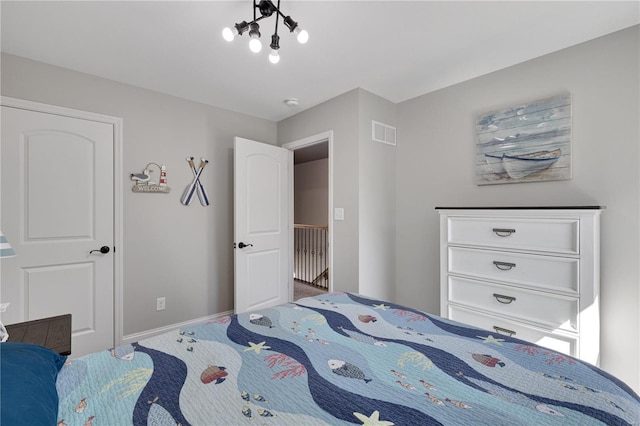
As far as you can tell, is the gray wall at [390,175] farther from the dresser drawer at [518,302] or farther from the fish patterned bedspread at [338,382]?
the fish patterned bedspread at [338,382]

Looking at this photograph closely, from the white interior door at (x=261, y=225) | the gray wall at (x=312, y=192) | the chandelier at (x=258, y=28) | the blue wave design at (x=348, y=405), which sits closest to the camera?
the blue wave design at (x=348, y=405)

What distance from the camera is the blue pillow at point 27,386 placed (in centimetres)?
62

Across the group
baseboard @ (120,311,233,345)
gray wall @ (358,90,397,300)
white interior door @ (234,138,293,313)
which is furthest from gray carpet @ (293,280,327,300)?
gray wall @ (358,90,397,300)

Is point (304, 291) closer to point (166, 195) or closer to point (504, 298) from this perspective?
point (166, 195)

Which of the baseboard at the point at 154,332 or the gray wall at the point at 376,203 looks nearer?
the baseboard at the point at 154,332

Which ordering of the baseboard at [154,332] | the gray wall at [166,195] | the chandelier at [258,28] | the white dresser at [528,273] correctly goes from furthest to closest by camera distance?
1. the baseboard at [154,332]
2. the gray wall at [166,195]
3. the white dresser at [528,273]
4. the chandelier at [258,28]

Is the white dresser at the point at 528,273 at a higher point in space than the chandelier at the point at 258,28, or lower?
lower

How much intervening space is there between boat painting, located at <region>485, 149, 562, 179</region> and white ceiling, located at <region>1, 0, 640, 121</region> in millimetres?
767

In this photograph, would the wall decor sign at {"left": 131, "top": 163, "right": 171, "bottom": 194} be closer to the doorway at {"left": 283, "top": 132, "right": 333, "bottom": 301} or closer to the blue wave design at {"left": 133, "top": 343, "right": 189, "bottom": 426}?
the doorway at {"left": 283, "top": 132, "right": 333, "bottom": 301}

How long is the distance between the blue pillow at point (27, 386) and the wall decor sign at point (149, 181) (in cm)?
206

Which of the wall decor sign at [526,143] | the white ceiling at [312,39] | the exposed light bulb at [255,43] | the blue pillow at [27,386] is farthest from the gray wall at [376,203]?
the blue pillow at [27,386]

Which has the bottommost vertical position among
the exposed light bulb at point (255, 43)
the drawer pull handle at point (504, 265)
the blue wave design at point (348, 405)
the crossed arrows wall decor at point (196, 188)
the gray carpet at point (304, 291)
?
the gray carpet at point (304, 291)

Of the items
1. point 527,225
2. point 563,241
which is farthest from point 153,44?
point 563,241

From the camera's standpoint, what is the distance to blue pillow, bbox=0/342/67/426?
0.62m
